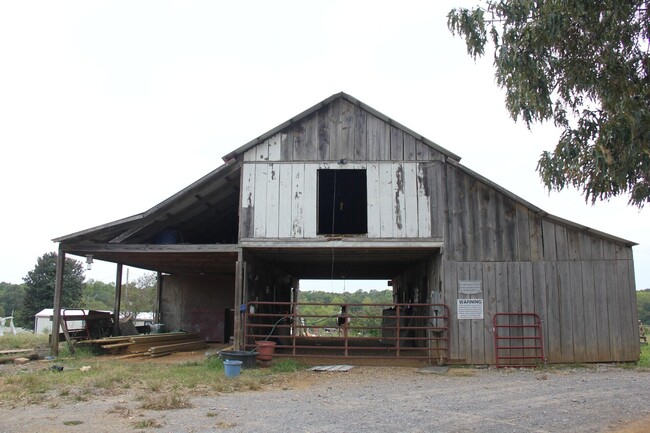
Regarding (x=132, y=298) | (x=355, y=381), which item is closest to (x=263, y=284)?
(x=355, y=381)

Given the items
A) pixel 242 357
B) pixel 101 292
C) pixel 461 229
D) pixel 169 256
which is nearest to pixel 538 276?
pixel 461 229

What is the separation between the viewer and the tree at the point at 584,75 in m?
6.86

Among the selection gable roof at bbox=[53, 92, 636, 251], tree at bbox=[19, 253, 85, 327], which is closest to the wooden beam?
gable roof at bbox=[53, 92, 636, 251]

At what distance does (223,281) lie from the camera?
22.9 metres

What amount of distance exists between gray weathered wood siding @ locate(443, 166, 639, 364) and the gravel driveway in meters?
2.07

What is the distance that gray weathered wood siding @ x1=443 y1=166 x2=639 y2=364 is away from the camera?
44.7 feet

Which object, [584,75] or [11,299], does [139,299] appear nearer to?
[11,299]

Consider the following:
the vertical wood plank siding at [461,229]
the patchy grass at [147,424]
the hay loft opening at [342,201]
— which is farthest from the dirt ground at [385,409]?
the hay loft opening at [342,201]

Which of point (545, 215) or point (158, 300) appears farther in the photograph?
point (158, 300)

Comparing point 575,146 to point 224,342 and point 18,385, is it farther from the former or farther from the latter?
point 224,342

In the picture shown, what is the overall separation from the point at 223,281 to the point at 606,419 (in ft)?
57.0

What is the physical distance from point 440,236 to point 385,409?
6.38 metres

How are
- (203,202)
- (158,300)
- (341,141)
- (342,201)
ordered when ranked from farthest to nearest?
1. (158,300)
2. (342,201)
3. (203,202)
4. (341,141)

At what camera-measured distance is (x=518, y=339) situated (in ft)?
44.6
